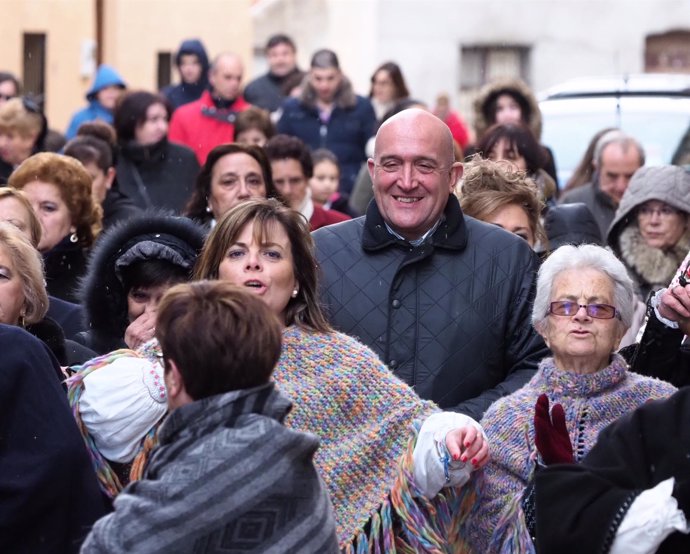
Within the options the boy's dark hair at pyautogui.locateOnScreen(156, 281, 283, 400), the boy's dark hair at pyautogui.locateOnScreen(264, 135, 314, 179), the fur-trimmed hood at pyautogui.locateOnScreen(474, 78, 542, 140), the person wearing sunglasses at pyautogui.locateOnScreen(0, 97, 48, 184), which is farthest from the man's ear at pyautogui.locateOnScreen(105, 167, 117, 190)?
the boy's dark hair at pyautogui.locateOnScreen(156, 281, 283, 400)

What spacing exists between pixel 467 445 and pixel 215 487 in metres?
1.21

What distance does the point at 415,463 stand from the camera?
5133mm

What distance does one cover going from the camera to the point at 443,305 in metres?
5.87

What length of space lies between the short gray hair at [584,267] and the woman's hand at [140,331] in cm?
136

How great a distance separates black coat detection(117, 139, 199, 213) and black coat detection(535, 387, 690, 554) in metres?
6.67

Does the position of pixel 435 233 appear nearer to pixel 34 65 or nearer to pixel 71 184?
pixel 71 184

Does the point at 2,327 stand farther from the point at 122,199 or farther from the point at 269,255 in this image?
the point at 122,199

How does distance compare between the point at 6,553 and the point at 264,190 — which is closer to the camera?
the point at 6,553

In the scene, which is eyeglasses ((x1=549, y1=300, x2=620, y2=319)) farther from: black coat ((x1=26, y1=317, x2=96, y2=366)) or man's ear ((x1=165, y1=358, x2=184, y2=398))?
man's ear ((x1=165, y1=358, x2=184, y2=398))

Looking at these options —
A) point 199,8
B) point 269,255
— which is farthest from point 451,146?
point 199,8

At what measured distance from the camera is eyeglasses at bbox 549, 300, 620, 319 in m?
5.61

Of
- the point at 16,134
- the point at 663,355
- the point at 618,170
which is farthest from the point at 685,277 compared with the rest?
the point at 16,134

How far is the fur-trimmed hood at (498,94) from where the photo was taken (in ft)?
36.4

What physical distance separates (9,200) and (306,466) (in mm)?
3116
